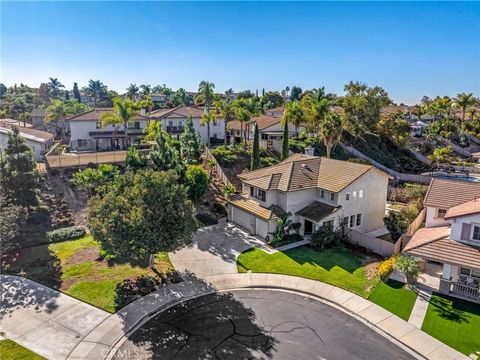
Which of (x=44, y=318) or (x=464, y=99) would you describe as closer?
(x=44, y=318)

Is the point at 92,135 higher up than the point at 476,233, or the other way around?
the point at 92,135

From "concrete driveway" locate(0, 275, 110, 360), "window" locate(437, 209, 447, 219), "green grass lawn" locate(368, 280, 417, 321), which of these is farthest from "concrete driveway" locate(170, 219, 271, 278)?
"window" locate(437, 209, 447, 219)

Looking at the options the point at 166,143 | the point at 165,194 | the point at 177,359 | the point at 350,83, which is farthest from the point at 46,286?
the point at 350,83

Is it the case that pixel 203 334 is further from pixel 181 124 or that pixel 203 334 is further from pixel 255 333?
pixel 181 124

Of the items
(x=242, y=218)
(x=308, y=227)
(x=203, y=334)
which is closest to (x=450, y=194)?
(x=308, y=227)

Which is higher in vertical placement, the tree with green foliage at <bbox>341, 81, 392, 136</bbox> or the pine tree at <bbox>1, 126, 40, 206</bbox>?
the tree with green foliage at <bbox>341, 81, 392, 136</bbox>

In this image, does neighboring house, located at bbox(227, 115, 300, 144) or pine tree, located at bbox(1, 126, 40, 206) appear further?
neighboring house, located at bbox(227, 115, 300, 144)

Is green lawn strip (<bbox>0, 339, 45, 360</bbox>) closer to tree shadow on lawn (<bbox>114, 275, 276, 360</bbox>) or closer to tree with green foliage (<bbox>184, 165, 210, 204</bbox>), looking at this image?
tree shadow on lawn (<bbox>114, 275, 276, 360</bbox>)
